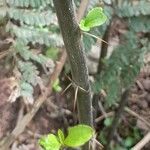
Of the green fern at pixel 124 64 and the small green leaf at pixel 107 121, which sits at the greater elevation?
the green fern at pixel 124 64

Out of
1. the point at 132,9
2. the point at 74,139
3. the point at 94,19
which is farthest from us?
the point at 132,9

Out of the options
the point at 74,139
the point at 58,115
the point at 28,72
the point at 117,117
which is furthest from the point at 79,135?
the point at 58,115

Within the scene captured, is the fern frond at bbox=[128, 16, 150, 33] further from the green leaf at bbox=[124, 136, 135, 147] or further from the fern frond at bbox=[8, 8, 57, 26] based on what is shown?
the green leaf at bbox=[124, 136, 135, 147]

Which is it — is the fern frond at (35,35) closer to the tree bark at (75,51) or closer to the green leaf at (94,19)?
the tree bark at (75,51)

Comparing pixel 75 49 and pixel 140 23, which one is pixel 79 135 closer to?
pixel 75 49

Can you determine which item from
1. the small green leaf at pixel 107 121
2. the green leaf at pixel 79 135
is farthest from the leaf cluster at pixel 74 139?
the small green leaf at pixel 107 121

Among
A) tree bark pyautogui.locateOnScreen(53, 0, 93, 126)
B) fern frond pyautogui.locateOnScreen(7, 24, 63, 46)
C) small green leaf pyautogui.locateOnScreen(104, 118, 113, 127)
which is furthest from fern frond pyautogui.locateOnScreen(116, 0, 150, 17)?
small green leaf pyautogui.locateOnScreen(104, 118, 113, 127)

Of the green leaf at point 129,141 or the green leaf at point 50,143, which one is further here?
the green leaf at point 129,141
